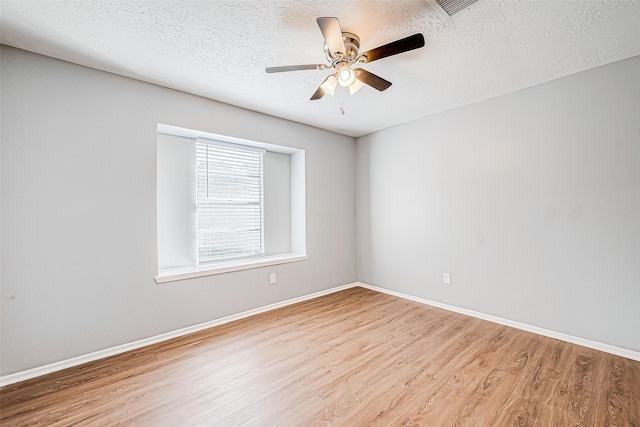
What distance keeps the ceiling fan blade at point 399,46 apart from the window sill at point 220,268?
2509 millimetres

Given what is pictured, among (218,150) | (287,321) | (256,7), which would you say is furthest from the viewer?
(218,150)

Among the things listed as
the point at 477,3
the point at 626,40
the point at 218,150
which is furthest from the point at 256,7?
the point at 626,40

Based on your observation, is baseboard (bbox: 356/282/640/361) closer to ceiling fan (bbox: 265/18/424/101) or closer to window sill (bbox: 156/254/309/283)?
window sill (bbox: 156/254/309/283)

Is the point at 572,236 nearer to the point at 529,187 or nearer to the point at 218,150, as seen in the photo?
the point at 529,187

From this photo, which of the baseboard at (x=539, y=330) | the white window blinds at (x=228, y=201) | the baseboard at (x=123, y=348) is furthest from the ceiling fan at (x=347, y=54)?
the baseboard at (x=539, y=330)

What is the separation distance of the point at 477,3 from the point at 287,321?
3.18m

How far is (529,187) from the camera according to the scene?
279cm

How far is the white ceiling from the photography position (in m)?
1.71

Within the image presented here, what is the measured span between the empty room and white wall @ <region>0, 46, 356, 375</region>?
0.02 m

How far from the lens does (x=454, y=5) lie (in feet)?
5.47

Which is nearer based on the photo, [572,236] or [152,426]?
[152,426]

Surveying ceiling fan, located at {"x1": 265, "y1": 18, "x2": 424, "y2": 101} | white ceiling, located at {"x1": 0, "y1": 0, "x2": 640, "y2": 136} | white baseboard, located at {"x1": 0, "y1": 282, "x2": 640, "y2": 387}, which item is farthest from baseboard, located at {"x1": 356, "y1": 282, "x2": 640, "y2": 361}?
ceiling fan, located at {"x1": 265, "y1": 18, "x2": 424, "y2": 101}

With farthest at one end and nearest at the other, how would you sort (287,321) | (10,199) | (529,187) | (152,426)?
1. (287,321)
2. (529,187)
3. (10,199)
4. (152,426)

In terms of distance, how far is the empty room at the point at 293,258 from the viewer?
5.79 ft
